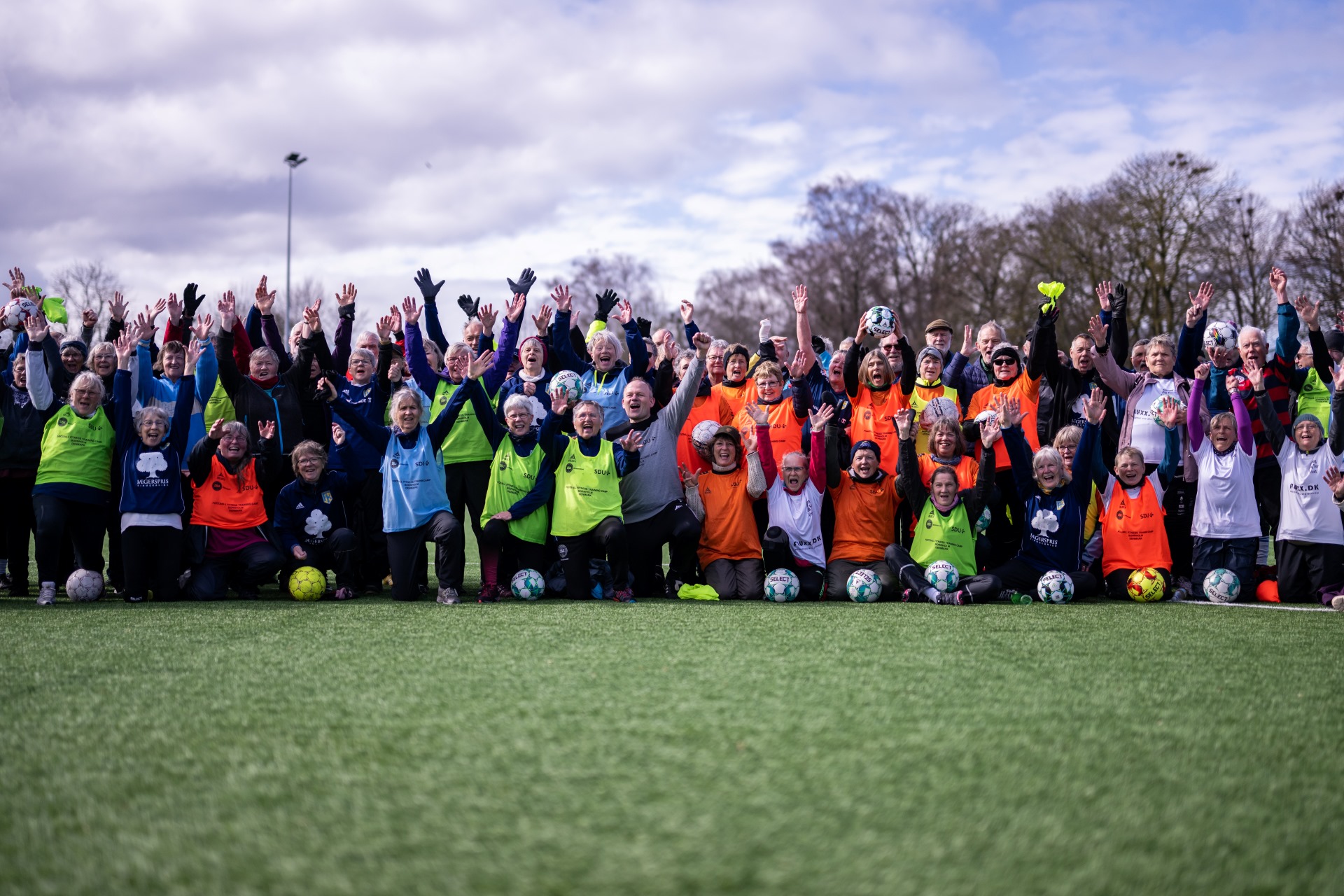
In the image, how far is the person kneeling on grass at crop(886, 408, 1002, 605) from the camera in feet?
→ 26.3

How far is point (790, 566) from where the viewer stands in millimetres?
8430

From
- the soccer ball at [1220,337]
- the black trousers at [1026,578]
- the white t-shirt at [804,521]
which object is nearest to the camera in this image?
the black trousers at [1026,578]

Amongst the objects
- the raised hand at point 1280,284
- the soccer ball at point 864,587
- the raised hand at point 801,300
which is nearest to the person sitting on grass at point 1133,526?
the raised hand at point 1280,284

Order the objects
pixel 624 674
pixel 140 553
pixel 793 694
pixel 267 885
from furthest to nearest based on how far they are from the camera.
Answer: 1. pixel 140 553
2. pixel 624 674
3. pixel 793 694
4. pixel 267 885

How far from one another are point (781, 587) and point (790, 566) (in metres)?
0.42

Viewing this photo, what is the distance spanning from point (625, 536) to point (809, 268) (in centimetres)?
2899

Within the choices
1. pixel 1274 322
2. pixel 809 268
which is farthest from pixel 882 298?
pixel 1274 322

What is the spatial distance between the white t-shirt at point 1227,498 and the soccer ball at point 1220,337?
38.9 inches

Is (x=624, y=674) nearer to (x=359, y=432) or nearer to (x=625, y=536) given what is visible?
(x=625, y=536)

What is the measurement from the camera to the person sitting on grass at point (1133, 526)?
8125 millimetres

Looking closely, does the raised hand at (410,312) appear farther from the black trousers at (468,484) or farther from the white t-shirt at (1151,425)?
the white t-shirt at (1151,425)

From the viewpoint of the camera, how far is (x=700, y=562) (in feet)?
28.7

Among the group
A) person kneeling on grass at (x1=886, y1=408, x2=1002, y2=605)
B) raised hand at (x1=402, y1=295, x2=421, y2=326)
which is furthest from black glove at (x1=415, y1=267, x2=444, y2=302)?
person kneeling on grass at (x1=886, y1=408, x2=1002, y2=605)

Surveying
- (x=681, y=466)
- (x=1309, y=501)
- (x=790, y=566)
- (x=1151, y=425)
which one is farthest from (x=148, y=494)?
(x=1309, y=501)
